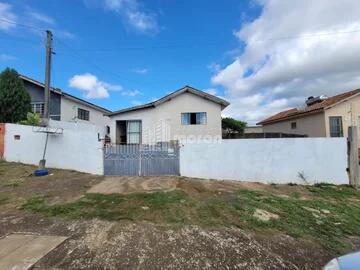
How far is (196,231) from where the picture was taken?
5.52 m

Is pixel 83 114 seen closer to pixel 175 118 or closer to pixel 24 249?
pixel 175 118

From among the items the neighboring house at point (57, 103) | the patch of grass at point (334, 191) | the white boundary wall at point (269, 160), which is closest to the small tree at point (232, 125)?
the neighboring house at point (57, 103)

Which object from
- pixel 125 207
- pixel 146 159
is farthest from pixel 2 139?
pixel 125 207

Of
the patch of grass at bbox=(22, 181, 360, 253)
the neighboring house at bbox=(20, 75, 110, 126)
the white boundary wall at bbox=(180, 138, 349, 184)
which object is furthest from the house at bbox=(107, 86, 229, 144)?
the patch of grass at bbox=(22, 181, 360, 253)

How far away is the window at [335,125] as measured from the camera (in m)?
19.1

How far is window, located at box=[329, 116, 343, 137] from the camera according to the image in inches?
753

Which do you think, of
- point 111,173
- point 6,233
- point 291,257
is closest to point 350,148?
point 291,257

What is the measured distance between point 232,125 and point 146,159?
→ 18432mm

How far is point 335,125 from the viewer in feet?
63.2

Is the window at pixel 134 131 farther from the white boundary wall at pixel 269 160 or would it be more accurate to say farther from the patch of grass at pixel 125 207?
the patch of grass at pixel 125 207

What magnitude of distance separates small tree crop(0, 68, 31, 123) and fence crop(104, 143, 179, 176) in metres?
11.3

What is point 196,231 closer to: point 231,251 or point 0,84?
point 231,251

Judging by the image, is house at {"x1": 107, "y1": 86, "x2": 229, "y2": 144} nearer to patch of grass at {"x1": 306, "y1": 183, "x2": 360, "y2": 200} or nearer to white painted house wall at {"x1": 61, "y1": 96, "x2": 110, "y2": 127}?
white painted house wall at {"x1": 61, "y1": 96, "x2": 110, "y2": 127}

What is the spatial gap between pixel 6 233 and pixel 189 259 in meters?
3.95
